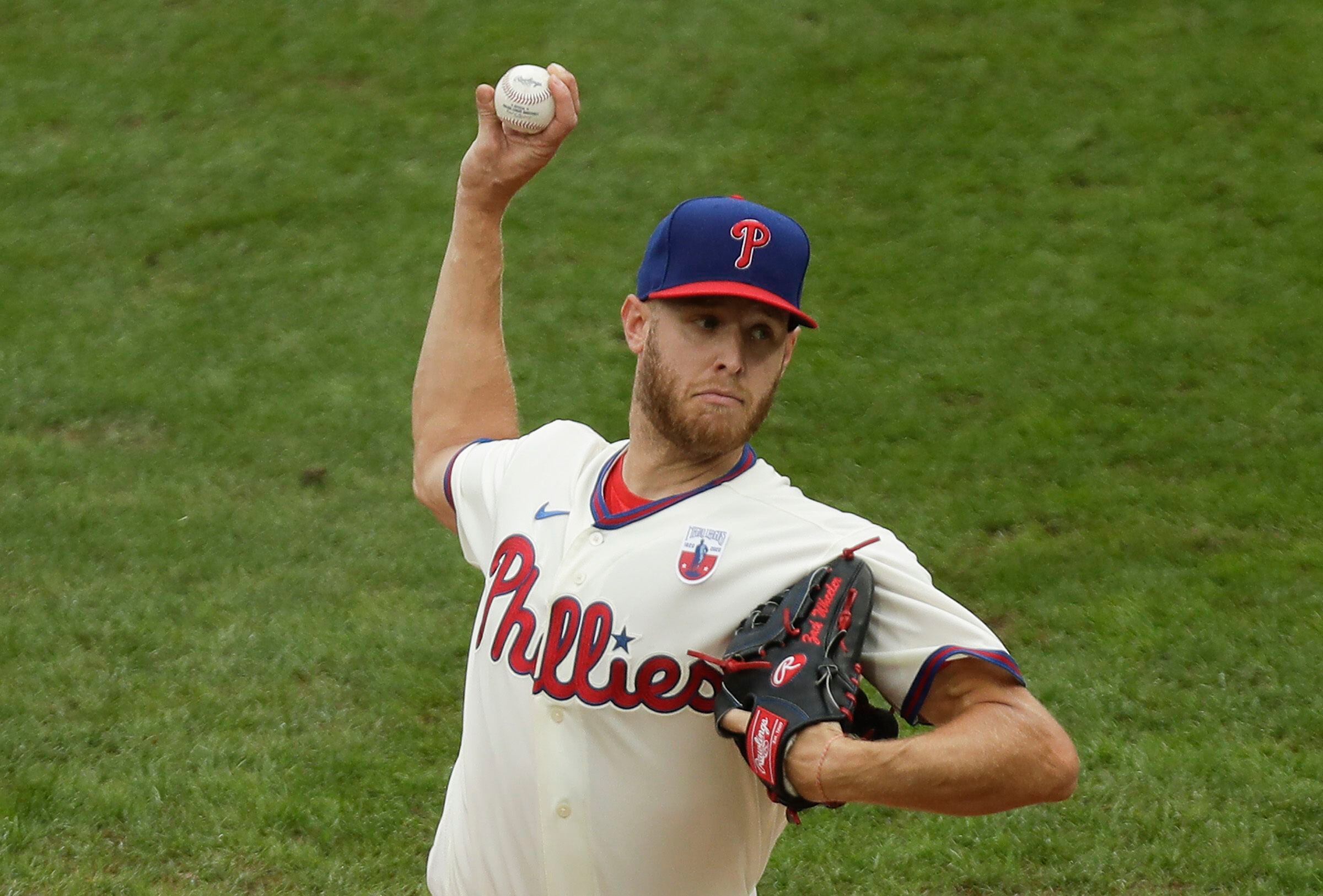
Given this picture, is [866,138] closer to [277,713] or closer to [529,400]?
[529,400]

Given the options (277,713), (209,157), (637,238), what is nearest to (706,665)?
(277,713)

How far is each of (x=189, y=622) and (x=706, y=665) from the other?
17.5ft

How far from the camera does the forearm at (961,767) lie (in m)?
2.19

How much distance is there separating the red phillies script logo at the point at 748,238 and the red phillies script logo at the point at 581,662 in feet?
2.26

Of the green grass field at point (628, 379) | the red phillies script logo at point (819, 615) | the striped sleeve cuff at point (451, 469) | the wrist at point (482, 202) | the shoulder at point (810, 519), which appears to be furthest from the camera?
the green grass field at point (628, 379)

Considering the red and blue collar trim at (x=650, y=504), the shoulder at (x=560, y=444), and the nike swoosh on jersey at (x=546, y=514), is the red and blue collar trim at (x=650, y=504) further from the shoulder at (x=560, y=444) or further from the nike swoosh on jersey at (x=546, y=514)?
the shoulder at (x=560, y=444)

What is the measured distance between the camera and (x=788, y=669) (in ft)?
7.48

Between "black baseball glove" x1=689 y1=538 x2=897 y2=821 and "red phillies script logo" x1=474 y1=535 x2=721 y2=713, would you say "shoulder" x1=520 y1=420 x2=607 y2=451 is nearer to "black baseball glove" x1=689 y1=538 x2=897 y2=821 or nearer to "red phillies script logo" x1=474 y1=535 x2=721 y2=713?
"red phillies script logo" x1=474 y1=535 x2=721 y2=713

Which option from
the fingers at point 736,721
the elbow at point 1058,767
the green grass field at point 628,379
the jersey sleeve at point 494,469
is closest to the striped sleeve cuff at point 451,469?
the jersey sleeve at point 494,469

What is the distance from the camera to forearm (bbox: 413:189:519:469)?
324 centimetres

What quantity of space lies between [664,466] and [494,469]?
1.34 ft

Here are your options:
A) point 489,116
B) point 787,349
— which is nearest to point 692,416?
point 787,349

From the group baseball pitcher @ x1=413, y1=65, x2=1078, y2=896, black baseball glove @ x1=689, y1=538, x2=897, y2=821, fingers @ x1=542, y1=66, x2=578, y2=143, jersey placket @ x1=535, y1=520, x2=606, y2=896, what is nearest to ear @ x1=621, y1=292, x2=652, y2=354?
baseball pitcher @ x1=413, y1=65, x2=1078, y2=896

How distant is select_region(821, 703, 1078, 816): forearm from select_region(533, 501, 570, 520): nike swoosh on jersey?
0.86m
